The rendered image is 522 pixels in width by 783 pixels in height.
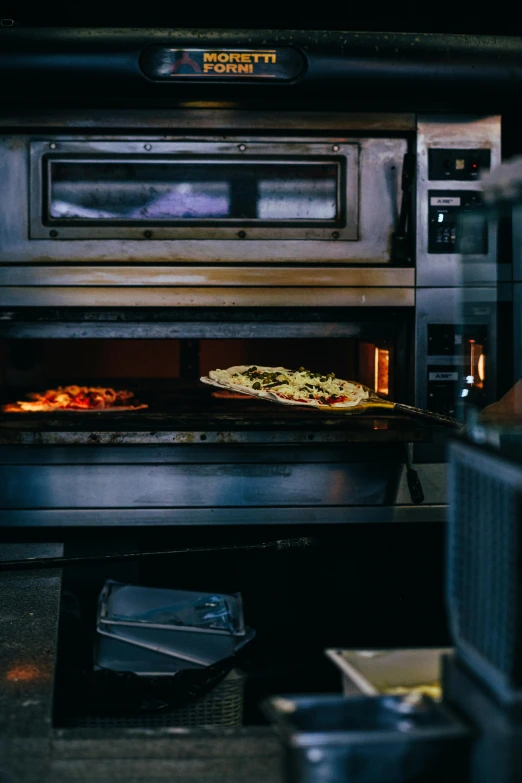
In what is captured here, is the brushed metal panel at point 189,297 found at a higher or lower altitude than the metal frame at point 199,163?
lower

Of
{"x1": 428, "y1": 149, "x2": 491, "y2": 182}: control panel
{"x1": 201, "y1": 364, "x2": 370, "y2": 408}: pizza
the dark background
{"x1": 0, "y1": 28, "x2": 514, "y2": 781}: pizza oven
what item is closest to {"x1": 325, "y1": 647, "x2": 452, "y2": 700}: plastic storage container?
{"x1": 0, "y1": 28, "x2": 514, "y2": 781}: pizza oven

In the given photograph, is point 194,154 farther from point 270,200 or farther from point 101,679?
point 101,679

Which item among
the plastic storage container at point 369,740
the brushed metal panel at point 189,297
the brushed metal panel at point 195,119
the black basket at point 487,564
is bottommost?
the plastic storage container at point 369,740

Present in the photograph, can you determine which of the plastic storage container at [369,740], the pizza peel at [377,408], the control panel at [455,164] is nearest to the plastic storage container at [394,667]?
the plastic storage container at [369,740]

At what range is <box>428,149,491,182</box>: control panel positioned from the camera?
3.05 metres

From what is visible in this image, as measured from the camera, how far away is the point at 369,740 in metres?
0.90

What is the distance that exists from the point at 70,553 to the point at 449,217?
181 cm

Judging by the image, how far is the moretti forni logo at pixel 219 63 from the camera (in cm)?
277

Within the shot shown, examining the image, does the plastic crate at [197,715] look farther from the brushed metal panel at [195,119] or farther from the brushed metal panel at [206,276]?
the brushed metal panel at [195,119]

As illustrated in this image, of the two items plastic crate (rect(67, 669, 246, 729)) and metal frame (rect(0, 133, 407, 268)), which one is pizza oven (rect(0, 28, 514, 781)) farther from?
plastic crate (rect(67, 669, 246, 729))

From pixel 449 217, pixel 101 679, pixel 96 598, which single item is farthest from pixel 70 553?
pixel 449 217

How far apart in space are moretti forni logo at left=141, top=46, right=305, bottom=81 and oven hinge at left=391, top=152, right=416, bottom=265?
1.69ft

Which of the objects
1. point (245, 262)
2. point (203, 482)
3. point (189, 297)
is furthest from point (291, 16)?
point (203, 482)

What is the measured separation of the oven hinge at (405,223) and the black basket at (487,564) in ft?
6.82
